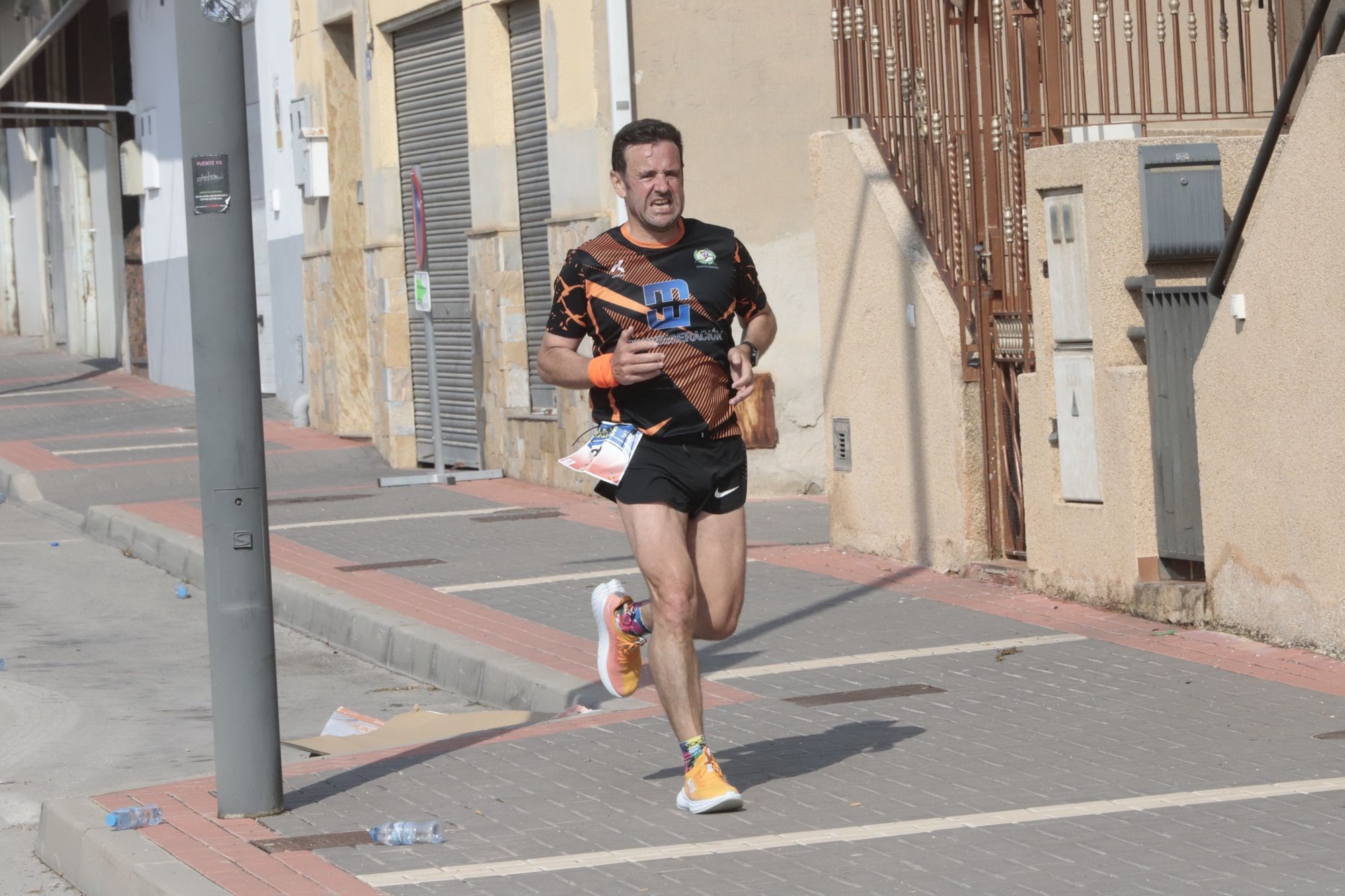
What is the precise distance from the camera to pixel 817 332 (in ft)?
49.4

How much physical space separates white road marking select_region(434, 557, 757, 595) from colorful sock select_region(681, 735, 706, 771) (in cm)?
517

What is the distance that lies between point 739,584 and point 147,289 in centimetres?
2418

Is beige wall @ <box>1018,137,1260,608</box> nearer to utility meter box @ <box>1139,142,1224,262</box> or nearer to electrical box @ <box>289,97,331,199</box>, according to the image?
utility meter box @ <box>1139,142,1224,262</box>

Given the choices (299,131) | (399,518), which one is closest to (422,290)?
(399,518)

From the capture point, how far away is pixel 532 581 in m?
11.4

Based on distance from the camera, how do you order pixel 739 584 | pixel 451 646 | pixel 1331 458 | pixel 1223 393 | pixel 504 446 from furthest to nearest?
pixel 504 446
pixel 451 646
pixel 1223 393
pixel 1331 458
pixel 739 584

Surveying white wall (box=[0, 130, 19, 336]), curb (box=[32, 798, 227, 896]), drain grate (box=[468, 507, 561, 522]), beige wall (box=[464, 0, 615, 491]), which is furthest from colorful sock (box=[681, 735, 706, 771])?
white wall (box=[0, 130, 19, 336])

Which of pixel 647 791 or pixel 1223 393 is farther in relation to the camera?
pixel 1223 393

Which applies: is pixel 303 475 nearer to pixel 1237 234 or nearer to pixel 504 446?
pixel 504 446

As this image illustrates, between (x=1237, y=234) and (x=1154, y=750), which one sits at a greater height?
(x=1237, y=234)

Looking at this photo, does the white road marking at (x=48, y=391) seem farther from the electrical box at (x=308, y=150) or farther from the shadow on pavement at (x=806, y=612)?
the shadow on pavement at (x=806, y=612)

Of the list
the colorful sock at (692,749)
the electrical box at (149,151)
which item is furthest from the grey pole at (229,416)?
the electrical box at (149,151)

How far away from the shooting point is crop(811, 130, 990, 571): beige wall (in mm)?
10703

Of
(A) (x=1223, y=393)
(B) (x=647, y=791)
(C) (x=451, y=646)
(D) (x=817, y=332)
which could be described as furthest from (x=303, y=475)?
(B) (x=647, y=791)
